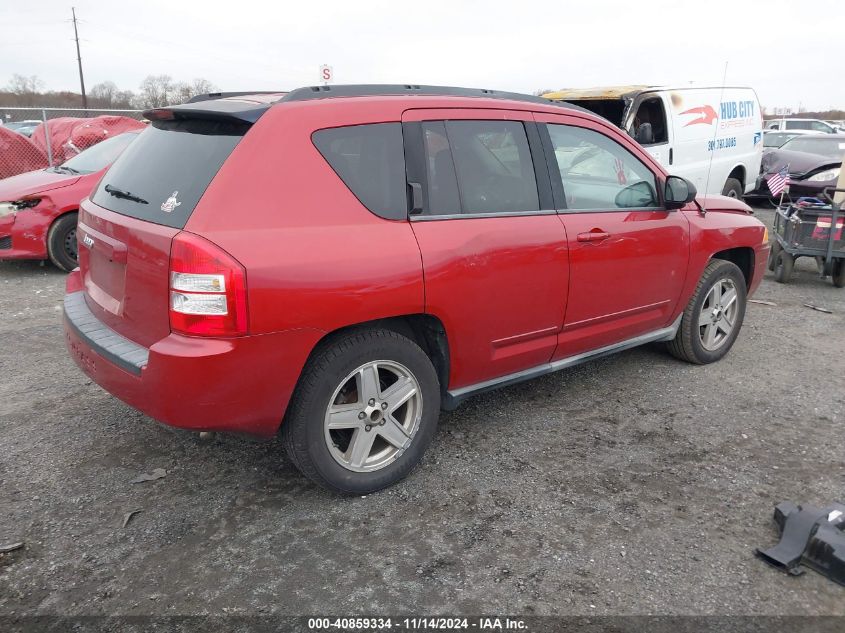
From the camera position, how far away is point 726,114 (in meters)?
10.5

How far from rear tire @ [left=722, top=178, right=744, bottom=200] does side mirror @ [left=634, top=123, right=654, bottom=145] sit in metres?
2.51

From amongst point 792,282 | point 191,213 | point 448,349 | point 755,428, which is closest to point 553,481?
point 448,349

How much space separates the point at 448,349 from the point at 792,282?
6202 mm

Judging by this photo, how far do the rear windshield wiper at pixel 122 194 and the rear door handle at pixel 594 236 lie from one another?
221 cm

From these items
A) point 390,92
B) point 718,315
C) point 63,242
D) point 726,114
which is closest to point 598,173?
point 390,92

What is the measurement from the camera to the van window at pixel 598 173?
3752 millimetres

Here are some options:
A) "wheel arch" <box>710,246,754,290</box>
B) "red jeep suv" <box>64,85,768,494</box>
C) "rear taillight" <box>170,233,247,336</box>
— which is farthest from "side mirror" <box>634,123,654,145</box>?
"rear taillight" <box>170,233,247,336</box>

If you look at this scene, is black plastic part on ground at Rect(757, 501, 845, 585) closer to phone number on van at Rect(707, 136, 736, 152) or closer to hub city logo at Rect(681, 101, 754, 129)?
hub city logo at Rect(681, 101, 754, 129)

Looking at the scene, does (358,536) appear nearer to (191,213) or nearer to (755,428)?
(191,213)

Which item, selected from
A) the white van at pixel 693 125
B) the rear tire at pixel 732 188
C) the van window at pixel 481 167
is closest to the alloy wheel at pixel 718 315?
the van window at pixel 481 167

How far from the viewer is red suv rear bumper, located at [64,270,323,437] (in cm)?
259

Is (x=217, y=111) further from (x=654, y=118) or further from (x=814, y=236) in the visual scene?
(x=654, y=118)

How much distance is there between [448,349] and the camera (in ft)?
10.8

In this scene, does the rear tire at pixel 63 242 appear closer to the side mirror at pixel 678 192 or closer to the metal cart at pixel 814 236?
the side mirror at pixel 678 192
